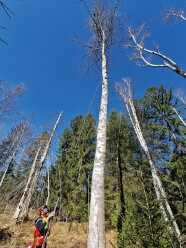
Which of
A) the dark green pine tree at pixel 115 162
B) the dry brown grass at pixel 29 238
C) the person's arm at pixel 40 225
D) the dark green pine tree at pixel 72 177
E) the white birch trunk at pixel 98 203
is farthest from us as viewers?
the dark green pine tree at pixel 115 162

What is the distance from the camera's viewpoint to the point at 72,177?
31.6 feet

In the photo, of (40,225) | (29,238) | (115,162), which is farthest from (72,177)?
(40,225)

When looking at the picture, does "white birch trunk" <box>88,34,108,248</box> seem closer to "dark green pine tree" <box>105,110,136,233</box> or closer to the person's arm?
the person's arm

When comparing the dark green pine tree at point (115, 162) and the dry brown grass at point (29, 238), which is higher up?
the dark green pine tree at point (115, 162)

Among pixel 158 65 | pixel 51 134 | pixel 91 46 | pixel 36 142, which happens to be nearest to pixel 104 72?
pixel 91 46

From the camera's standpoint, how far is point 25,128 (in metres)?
14.7

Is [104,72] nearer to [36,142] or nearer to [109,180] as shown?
[36,142]

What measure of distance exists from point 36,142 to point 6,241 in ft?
15.1

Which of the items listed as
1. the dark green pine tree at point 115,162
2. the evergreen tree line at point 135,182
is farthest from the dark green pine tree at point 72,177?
the dark green pine tree at point 115,162

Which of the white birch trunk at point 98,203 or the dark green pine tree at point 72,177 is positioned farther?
the dark green pine tree at point 72,177

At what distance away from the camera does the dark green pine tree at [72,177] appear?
2226 mm

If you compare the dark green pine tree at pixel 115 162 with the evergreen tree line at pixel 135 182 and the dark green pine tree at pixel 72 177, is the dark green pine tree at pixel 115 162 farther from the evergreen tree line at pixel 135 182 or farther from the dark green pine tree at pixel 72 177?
the dark green pine tree at pixel 72 177

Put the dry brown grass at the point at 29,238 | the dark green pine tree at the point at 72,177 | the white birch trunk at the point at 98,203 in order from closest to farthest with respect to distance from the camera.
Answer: the white birch trunk at the point at 98,203 → the dark green pine tree at the point at 72,177 → the dry brown grass at the point at 29,238

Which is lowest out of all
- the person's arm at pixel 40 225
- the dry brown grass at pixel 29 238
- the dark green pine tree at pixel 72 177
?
the dry brown grass at pixel 29 238
